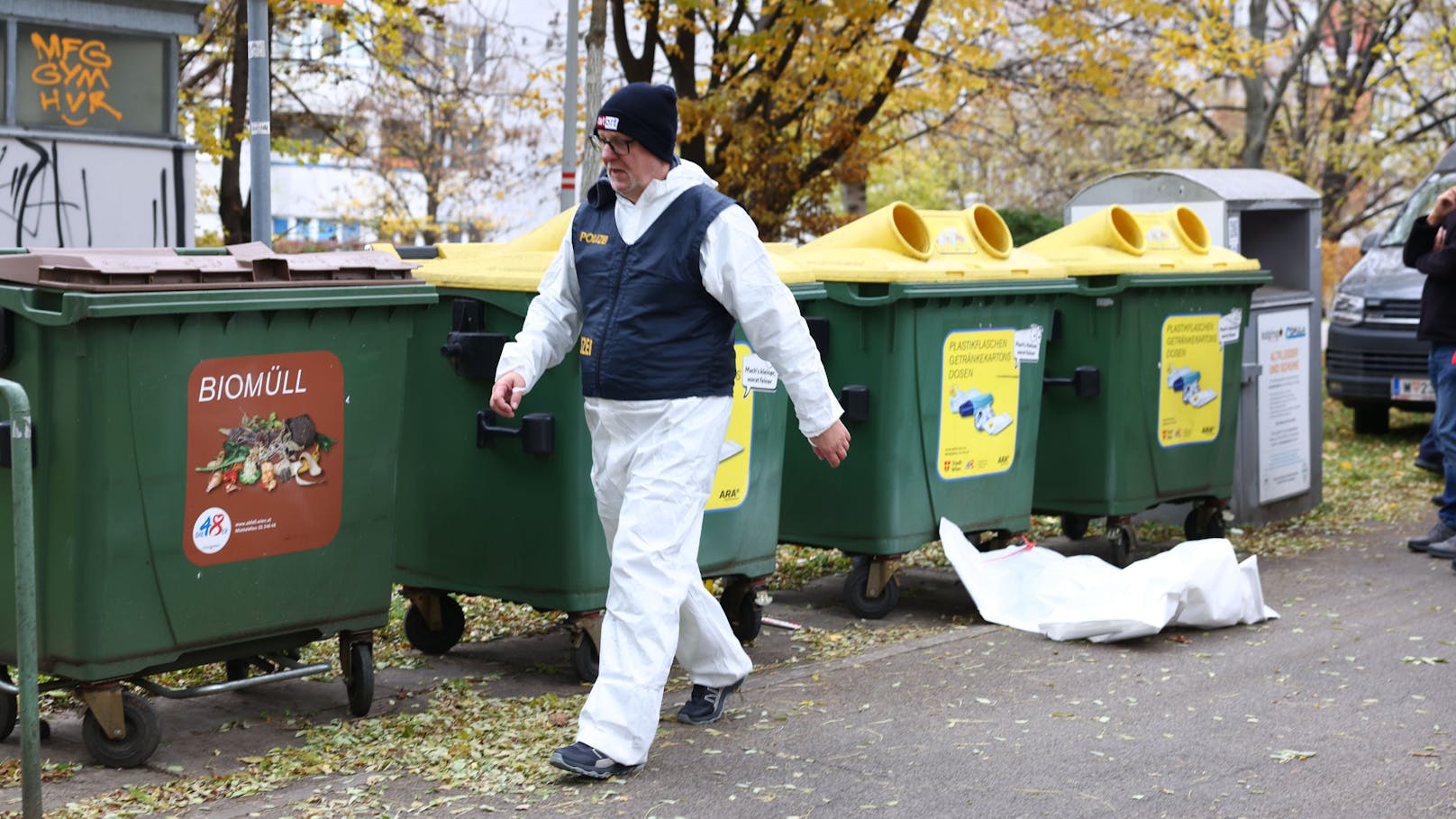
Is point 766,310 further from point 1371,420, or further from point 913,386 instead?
point 1371,420

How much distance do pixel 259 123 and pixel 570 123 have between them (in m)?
6.62

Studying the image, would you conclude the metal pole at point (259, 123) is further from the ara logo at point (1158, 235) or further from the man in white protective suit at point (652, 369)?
the ara logo at point (1158, 235)

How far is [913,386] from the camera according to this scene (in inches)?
254

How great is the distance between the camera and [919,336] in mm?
6418

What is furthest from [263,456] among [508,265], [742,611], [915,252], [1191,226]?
[1191,226]

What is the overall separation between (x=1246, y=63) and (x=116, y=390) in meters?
14.0

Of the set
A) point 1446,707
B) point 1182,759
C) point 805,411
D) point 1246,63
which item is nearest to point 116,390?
point 805,411

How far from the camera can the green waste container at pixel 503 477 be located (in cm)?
530

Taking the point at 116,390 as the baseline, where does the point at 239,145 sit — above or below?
above

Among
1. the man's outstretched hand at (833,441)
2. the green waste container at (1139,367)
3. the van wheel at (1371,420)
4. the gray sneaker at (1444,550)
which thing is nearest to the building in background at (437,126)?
the van wheel at (1371,420)

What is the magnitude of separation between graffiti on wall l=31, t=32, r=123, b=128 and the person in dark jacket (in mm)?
6866

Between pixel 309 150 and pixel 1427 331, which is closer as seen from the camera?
pixel 1427 331

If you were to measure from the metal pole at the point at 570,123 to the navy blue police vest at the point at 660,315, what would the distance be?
8.25 metres

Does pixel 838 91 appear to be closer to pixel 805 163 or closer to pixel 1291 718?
pixel 805 163
